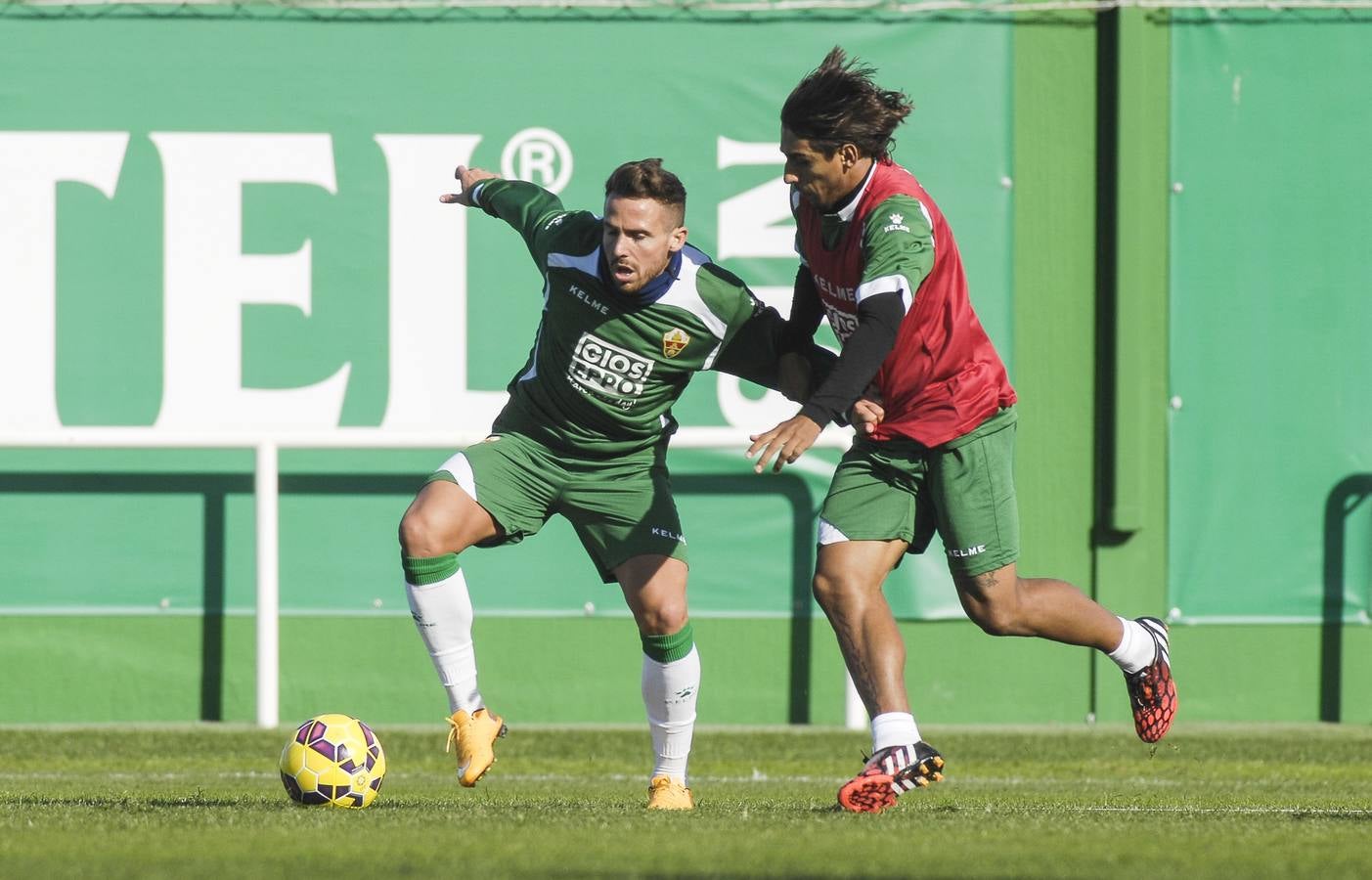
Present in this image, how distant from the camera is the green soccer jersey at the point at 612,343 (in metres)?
6.23

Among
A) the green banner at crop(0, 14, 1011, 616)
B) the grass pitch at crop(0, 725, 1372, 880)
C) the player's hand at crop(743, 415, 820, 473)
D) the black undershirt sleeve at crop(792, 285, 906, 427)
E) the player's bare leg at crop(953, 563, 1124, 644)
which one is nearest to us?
the grass pitch at crop(0, 725, 1372, 880)

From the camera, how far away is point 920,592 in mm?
9664

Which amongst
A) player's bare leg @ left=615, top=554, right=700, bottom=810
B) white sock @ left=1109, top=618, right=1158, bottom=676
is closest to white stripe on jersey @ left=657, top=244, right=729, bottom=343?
player's bare leg @ left=615, top=554, right=700, bottom=810

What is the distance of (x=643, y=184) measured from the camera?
234 inches

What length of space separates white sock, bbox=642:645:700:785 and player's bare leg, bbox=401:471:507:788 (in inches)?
21.7

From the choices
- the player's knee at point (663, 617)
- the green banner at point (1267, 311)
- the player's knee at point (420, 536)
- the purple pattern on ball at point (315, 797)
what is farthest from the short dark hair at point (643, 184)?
the green banner at point (1267, 311)

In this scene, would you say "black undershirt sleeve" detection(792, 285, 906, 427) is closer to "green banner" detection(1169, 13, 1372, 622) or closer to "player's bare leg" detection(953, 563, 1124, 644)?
"player's bare leg" detection(953, 563, 1124, 644)

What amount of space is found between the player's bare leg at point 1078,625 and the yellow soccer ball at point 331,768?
6.58 ft

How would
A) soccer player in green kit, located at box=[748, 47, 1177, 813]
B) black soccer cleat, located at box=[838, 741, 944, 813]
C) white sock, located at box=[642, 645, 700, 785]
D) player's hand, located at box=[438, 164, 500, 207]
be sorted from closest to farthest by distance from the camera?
1. black soccer cleat, located at box=[838, 741, 944, 813]
2. soccer player in green kit, located at box=[748, 47, 1177, 813]
3. white sock, located at box=[642, 645, 700, 785]
4. player's hand, located at box=[438, 164, 500, 207]

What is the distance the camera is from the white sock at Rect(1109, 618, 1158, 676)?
641 centimetres

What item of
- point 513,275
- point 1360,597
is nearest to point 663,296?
point 513,275

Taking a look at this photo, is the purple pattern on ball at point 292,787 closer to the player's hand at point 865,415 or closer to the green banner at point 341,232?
the player's hand at point 865,415

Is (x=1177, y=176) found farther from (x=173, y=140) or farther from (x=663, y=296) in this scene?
(x=173, y=140)

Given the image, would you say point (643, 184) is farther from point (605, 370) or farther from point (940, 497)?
point (940, 497)
